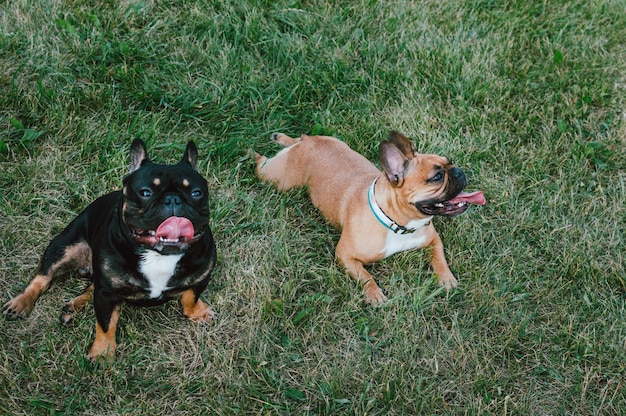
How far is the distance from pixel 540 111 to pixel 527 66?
501mm

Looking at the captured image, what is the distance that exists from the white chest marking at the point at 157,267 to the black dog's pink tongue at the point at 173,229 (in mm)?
174

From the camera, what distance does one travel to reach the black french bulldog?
2.98 m

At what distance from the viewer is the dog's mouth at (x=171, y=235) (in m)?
2.92

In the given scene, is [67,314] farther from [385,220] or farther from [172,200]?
[385,220]

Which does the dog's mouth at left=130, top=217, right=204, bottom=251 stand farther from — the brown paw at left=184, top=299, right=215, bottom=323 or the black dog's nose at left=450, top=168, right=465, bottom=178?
the black dog's nose at left=450, top=168, right=465, bottom=178

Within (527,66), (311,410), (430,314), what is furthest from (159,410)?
A: (527,66)

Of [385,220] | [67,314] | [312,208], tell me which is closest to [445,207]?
[385,220]

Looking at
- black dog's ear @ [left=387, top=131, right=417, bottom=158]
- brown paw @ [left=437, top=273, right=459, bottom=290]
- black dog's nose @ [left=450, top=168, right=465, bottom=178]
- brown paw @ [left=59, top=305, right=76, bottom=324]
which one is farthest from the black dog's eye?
brown paw @ [left=437, top=273, right=459, bottom=290]

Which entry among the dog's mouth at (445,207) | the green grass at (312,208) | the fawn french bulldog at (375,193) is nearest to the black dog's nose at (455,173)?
the fawn french bulldog at (375,193)

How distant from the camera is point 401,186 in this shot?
3682 millimetres

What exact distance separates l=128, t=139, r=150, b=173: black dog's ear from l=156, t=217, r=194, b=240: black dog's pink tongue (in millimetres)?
503

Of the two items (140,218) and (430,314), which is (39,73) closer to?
(140,218)

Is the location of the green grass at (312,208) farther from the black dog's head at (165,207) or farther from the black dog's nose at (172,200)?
the black dog's nose at (172,200)

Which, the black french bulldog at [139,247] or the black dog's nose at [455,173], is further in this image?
the black dog's nose at [455,173]
